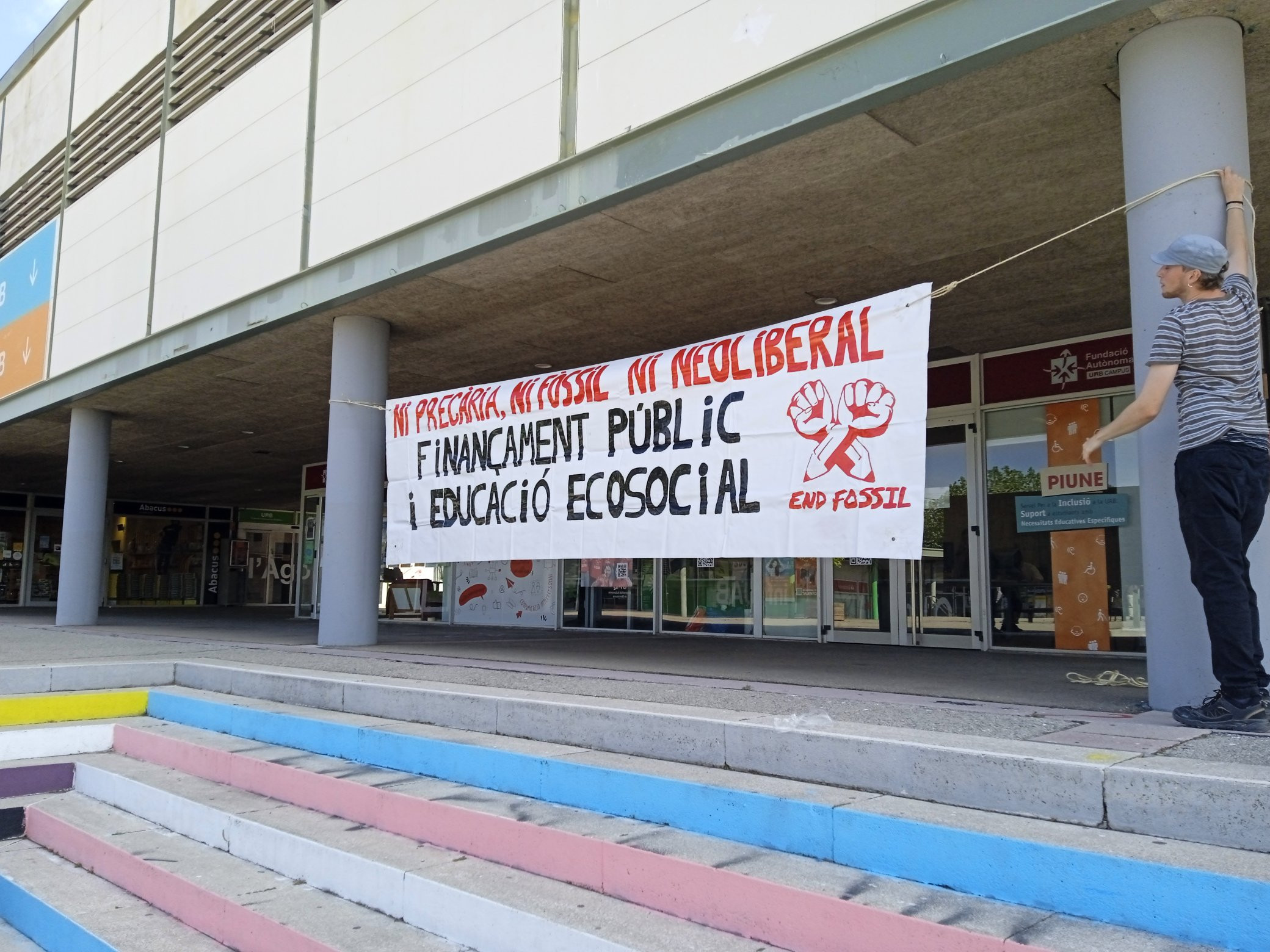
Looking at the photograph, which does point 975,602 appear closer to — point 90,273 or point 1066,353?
point 1066,353

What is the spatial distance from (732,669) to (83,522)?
39.7 feet

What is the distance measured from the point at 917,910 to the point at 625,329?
8.14m

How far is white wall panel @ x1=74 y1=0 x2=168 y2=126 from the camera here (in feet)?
42.4

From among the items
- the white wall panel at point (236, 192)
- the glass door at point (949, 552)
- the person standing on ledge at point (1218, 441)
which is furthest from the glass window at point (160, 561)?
the person standing on ledge at point (1218, 441)

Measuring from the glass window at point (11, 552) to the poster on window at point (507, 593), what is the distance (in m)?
16.9

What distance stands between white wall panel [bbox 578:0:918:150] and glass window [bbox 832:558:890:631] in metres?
6.31

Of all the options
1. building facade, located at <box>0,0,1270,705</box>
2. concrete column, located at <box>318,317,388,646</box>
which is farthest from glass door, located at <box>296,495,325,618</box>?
concrete column, located at <box>318,317,388,646</box>

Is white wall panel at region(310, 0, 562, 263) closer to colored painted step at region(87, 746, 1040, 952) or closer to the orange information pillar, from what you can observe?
colored painted step at region(87, 746, 1040, 952)

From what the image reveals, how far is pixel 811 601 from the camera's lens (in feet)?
38.1

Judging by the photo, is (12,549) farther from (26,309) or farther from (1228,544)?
(1228,544)

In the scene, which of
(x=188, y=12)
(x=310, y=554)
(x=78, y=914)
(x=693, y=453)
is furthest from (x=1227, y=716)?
(x=310, y=554)

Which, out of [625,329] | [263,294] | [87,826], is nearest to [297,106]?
[263,294]

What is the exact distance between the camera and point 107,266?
1344cm

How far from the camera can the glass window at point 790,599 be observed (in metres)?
11.6
